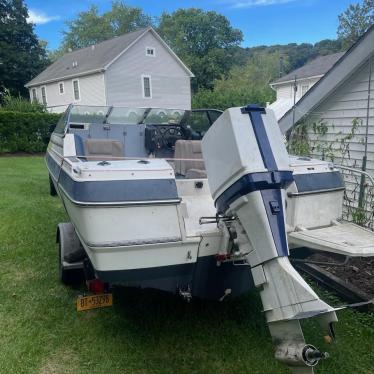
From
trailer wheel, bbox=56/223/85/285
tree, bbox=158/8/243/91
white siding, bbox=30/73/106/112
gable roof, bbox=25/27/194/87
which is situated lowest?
trailer wheel, bbox=56/223/85/285

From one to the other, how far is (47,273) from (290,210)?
2.93m

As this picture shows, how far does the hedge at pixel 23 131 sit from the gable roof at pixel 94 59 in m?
7.79

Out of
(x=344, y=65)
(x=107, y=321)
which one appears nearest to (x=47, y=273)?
(x=107, y=321)

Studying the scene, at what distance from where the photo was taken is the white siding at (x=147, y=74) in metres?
24.1

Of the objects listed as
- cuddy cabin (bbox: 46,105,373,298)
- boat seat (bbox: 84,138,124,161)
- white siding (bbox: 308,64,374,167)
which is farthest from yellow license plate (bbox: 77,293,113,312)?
white siding (bbox: 308,64,374,167)

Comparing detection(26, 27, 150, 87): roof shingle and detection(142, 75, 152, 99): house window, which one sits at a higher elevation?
detection(26, 27, 150, 87): roof shingle

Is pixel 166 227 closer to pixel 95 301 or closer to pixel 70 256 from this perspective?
pixel 95 301

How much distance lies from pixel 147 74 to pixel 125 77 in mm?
1667

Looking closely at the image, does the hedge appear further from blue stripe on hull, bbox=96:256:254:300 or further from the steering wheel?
blue stripe on hull, bbox=96:256:254:300

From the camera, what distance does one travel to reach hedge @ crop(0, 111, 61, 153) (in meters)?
15.7

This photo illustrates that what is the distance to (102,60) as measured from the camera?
24219 millimetres

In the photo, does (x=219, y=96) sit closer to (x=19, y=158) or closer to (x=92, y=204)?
(x=19, y=158)

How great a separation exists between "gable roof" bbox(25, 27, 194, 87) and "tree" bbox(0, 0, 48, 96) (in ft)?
8.52

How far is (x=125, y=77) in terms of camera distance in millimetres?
24391
